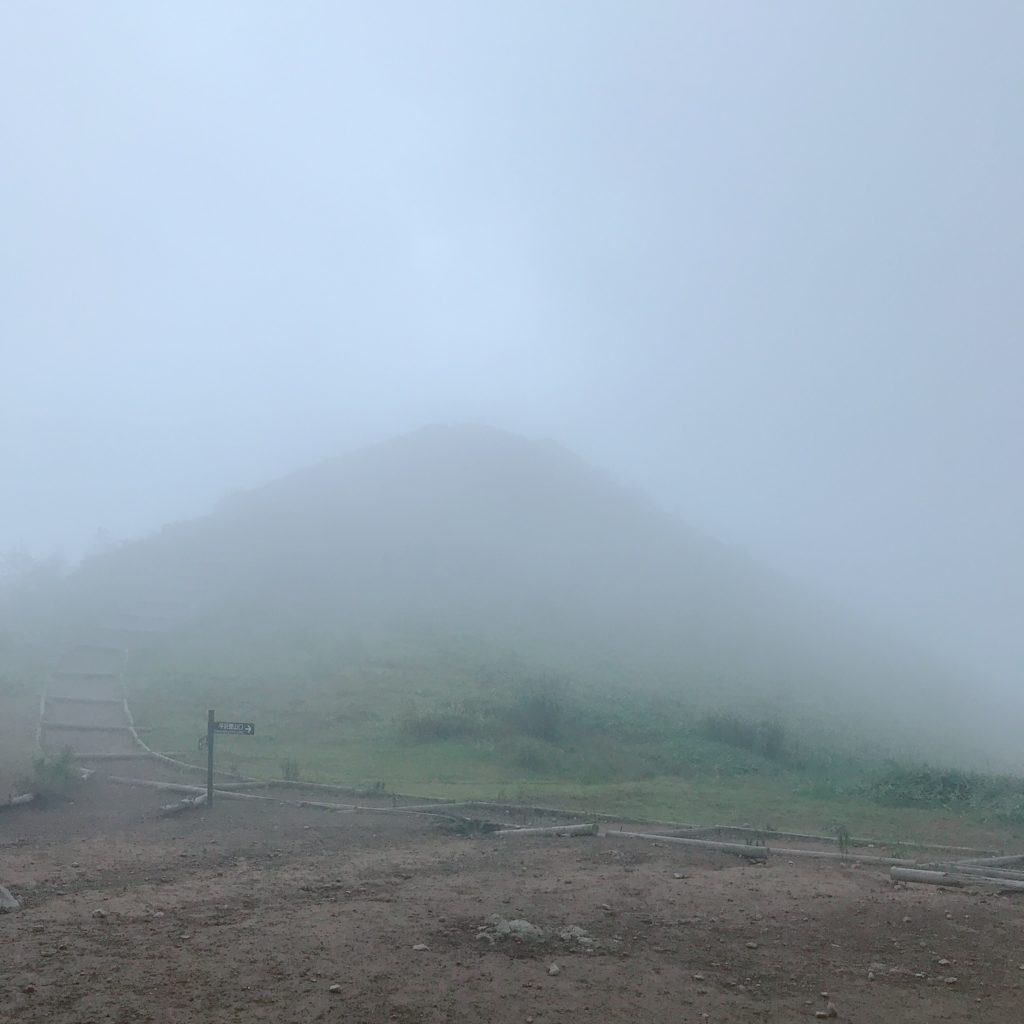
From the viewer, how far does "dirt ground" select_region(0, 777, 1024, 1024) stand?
19.2ft

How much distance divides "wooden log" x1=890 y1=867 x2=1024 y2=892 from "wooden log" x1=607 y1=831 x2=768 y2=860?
1437 mm

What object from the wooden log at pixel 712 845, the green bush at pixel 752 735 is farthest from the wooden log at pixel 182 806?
the green bush at pixel 752 735

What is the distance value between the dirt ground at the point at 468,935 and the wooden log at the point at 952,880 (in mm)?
213

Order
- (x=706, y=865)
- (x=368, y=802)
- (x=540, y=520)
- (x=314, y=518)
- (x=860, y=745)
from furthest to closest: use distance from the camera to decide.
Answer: (x=540, y=520) < (x=314, y=518) < (x=860, y=745) < (x=368, y=802) < (x=706, y=865)

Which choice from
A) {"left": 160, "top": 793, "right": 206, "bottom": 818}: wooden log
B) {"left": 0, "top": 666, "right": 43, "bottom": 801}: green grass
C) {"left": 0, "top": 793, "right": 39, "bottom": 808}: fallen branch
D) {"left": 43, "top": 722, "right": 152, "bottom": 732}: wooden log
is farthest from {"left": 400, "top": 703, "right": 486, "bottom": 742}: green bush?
{"left": 0, "top": 793, "right": 39, "bottom": 808}: fallen branch

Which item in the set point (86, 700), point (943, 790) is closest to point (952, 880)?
point (943, 790)

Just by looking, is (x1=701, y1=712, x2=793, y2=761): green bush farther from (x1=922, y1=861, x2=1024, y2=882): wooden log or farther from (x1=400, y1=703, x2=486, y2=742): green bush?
(x1=922, y1=861, x2=1024, y2=882): wooden log

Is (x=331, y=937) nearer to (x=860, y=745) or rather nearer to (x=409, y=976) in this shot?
(x=409, y=976)

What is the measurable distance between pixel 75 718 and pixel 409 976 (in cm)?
1570

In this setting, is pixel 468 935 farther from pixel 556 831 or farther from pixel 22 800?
pixel 22 800

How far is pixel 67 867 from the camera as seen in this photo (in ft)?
A: 29.7

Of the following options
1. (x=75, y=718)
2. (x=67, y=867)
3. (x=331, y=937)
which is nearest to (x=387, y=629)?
(x=75, y=718)

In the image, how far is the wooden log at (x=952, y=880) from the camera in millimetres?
8906

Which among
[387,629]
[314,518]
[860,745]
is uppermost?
[314,518]
